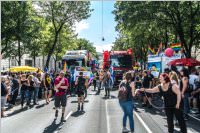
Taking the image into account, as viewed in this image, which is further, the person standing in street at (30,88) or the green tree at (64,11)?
the green tree at (64,11)

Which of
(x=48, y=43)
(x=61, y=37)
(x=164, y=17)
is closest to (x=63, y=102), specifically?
(x=164, y=17)

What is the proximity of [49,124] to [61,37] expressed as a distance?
51.1 meters

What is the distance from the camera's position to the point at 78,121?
1361cm

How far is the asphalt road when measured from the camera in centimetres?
1180

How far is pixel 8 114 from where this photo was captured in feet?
53.2

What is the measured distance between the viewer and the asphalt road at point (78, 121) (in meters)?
11.8

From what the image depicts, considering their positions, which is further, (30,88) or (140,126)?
(30,88)

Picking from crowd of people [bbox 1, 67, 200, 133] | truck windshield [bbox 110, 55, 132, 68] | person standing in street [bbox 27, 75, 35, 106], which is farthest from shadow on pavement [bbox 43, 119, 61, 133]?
truck windshield [bbox 110, 55, 132, 68]

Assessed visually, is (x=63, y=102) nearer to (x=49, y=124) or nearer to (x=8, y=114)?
(x=49, y=124)

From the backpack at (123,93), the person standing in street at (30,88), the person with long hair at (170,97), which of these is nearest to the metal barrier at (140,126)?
the backpack at (123,93)

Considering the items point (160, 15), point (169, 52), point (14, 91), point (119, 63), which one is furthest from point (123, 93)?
point (119, 63)

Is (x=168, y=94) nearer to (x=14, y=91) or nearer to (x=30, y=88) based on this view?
(x=30, y=88)

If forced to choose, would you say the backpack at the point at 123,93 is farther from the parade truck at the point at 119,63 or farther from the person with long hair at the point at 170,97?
the parade truck at the point at 119,63

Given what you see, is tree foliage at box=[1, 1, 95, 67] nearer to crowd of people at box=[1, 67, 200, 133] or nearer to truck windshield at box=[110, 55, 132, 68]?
truck windshield at box=[110, 55, 132, 68]
